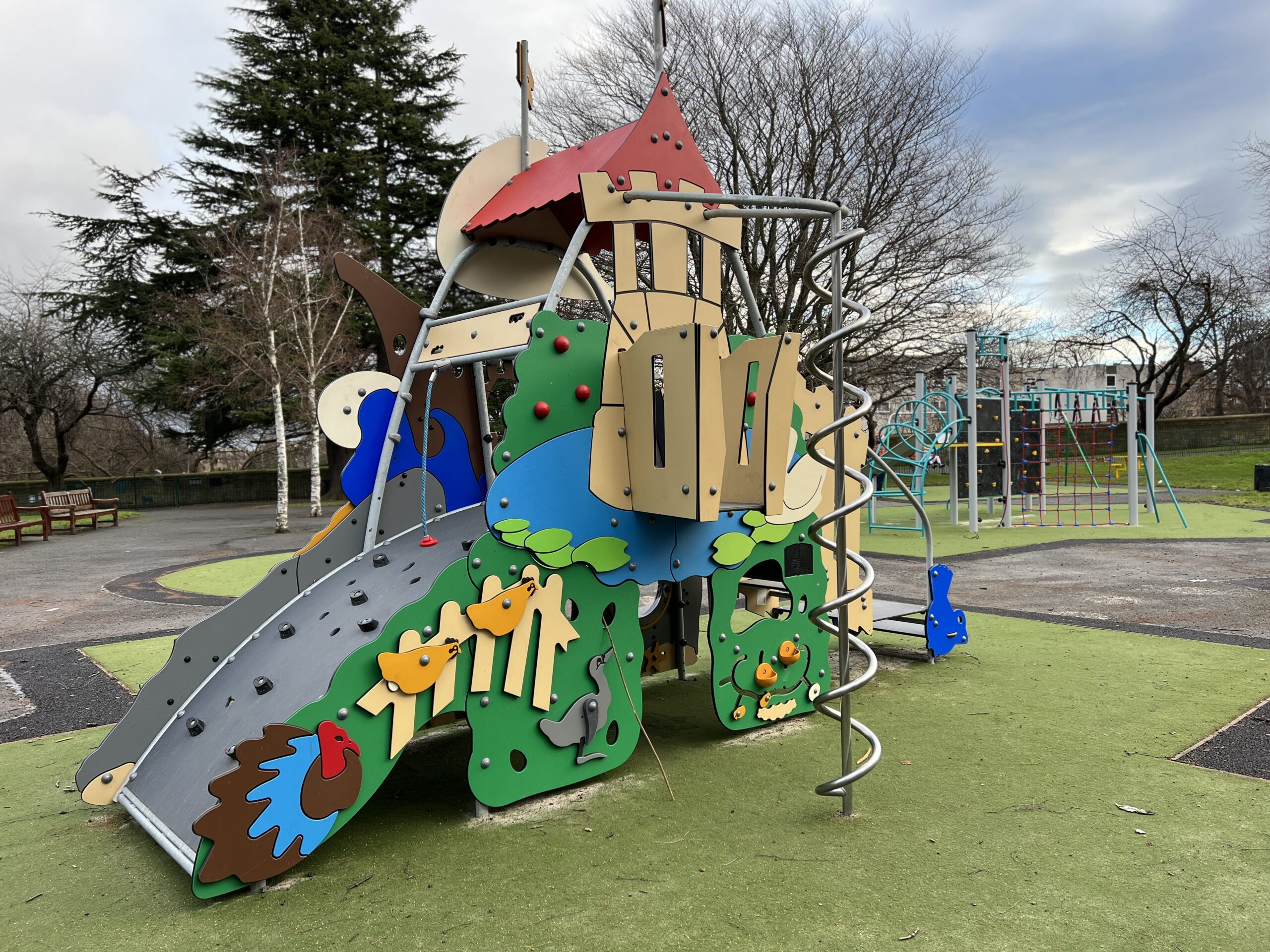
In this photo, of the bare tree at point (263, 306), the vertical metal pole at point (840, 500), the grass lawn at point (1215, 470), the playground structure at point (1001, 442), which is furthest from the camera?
the grass lawn at point (1215, 470)

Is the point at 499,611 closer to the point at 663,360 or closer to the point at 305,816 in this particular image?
the point at 305,816

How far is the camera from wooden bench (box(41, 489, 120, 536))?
1780 cm

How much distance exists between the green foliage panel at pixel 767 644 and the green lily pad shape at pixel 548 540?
31.9 inches

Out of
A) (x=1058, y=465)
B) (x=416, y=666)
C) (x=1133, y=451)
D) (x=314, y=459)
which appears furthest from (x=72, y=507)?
(x=1133, y=451)

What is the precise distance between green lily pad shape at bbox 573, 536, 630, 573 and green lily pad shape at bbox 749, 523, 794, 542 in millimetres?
748

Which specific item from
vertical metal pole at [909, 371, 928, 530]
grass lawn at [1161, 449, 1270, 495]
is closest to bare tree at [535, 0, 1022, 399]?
vertical metal pole at [909, 371, 928, 530]

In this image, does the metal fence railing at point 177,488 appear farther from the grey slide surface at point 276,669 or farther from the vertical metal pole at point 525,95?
the grey slide surface at point 276,669

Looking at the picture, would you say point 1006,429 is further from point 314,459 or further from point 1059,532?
point 314,459

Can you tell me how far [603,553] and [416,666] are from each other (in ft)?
2.81

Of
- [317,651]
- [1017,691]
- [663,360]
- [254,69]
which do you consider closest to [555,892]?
[317,651]

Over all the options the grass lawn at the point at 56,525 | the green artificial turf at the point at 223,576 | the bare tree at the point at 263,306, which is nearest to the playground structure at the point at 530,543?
the green artificial turf at the point at 223,576

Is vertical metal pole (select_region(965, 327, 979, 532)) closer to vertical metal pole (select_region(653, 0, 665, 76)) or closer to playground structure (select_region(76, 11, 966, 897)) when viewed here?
playground structure (select_region(76, 11, 966, 897))

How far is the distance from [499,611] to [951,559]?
8.61 meters

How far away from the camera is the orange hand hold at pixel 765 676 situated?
394 centimetres
